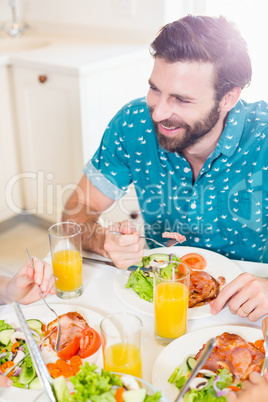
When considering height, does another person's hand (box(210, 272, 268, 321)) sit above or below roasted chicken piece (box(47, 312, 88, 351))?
above

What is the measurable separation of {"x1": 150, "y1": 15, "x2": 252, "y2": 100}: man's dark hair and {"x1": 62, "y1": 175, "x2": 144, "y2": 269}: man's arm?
0.50 m

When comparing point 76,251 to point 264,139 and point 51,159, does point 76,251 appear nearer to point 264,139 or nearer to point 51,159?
point 264,139

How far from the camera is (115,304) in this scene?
44.9 inches

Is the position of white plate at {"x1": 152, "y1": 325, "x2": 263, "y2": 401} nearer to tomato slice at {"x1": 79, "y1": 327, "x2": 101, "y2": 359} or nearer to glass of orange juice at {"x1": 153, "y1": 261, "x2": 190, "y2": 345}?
glass of orange juice at {"x1": 153, "y1": 261, "x2": 190, "y2": 345}

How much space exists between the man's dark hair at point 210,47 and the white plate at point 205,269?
48 centimetres

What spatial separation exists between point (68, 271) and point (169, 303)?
0.97ft

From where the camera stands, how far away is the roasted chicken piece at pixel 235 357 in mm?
898

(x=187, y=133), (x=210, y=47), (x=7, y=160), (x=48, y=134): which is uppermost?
(x=210, y=47)

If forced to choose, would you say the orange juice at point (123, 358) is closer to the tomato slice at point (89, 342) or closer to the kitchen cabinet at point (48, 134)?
the tomato slice at point (89, 342)

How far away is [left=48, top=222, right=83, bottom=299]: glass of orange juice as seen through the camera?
117 cm

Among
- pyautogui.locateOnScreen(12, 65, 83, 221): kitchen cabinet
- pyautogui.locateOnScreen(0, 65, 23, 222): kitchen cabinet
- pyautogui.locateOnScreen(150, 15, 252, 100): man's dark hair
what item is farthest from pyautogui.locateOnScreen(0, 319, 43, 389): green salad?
pyautogui.locateOnScreen(0, 65, 23, 222): kitchen cabinet

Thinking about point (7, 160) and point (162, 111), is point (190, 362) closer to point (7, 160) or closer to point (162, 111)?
point (162, 111)

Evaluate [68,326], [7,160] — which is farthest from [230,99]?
[7,160]

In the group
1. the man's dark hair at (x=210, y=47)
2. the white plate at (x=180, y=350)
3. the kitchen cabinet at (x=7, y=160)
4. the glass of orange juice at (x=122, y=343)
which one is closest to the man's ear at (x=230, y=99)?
the man's dark hair at (x=210, y=47)
